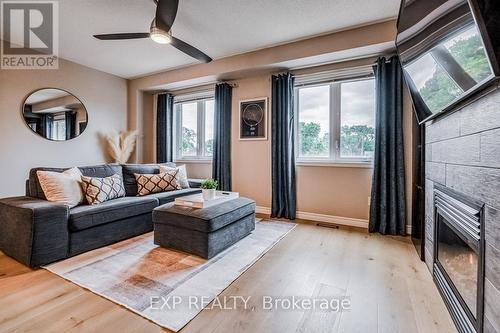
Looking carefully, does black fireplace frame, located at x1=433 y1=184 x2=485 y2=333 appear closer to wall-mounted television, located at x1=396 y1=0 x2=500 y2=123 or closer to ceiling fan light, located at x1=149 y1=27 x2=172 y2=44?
wall-mounted television, located at x1=396 y1=0 x2=500 y2=123

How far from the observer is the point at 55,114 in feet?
12.2

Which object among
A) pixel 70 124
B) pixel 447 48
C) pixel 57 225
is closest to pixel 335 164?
pixel 447 48

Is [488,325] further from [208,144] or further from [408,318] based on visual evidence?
[208,144]

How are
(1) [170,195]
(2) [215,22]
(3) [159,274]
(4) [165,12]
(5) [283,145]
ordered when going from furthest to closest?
(5) [283,145]
(1) [170,195]
(2) [215,22]
(4) [165,12]
(3) [159,274]

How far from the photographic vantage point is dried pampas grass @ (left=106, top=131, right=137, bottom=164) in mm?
4406

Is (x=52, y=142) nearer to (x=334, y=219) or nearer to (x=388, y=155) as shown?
(x=334, y=219)

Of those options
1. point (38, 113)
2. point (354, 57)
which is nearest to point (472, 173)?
point (354, 57)

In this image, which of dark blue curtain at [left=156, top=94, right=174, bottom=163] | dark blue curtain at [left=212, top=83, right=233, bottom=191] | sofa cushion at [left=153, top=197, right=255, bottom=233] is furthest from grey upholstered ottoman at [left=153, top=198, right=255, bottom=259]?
dark blue curtain at [left=156, top=94, right=174, bottom=163]

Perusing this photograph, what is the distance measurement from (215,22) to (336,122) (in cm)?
201

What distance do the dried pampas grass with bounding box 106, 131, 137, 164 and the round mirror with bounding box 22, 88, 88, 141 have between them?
49 centimetres

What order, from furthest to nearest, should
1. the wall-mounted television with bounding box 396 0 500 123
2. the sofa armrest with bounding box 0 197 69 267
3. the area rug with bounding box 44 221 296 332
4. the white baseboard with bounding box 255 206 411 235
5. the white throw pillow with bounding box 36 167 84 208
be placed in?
the white baseboard with bounding box 255 206 411 235 → the white throw pillow with bounding box 36 167 84 208 → the sofa armrest with bounding box 0 197 69 267 → the area rug with bounding box 44 221 296 332 → the wall-mounted television with bounding box 396 0 500 123

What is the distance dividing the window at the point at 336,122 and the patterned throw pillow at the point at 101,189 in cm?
249

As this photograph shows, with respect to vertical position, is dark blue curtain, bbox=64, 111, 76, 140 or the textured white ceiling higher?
the textured white ceiling

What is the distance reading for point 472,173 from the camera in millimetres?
1249
